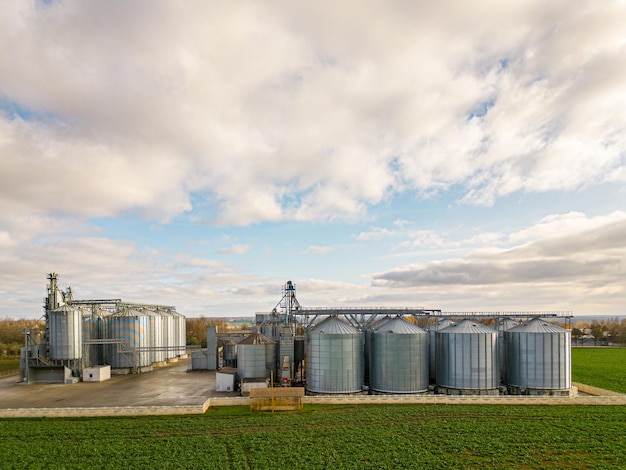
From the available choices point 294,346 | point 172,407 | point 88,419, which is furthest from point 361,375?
point 88,419

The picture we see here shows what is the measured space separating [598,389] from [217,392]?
49763 millimetres

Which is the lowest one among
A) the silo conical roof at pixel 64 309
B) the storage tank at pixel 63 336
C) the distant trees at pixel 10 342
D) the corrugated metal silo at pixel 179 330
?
the distant trees at pixel 10 342

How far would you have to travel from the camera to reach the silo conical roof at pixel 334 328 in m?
52.8

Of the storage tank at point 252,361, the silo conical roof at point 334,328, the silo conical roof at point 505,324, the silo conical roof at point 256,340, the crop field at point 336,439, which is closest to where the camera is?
the crop field at point 336,439

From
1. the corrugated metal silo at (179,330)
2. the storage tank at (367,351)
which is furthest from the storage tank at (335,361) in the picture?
the corrugated metal silo at (179,330)

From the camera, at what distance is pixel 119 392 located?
186 ft

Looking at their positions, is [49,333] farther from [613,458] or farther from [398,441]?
[613,458]

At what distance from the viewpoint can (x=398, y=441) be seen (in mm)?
35219

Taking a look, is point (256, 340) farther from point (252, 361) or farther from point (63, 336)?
point (63, 336)

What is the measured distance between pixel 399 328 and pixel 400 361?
4007 mm

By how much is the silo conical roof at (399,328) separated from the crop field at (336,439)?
31.8 ft

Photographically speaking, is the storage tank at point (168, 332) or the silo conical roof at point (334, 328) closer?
the silo conical roof at point (334, 328)

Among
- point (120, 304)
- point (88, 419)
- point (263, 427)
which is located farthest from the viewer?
point (120, 304)

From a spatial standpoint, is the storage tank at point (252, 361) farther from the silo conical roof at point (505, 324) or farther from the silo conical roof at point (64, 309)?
the silo conical roof at point (505, 324)
